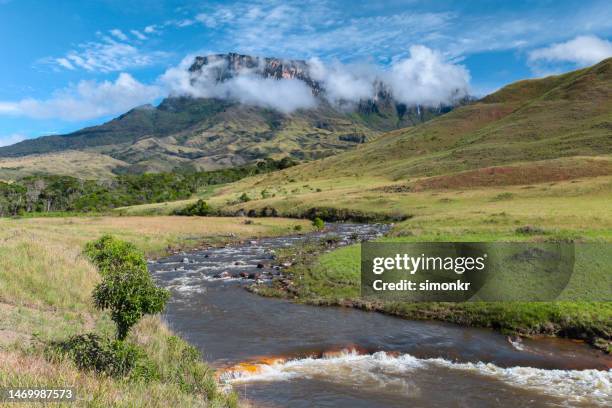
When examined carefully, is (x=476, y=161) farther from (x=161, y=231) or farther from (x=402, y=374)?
(x=402, y=374)

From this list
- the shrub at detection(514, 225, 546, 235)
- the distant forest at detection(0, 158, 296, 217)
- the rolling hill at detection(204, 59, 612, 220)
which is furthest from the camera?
the distant forest at detection(0, 158, 296, 217)

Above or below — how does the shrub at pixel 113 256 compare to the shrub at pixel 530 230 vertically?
below

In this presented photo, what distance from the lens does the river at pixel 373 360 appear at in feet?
56.1

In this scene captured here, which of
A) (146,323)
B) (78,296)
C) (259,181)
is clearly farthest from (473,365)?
(259,181)

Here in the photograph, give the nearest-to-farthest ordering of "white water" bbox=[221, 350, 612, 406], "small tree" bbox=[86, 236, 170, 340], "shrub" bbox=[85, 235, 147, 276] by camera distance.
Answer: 1. "small tree" bbox=[86, 236, 170, 340]
2. "white water" bbox=[221, 350, 612, 406]
3. "shrub" bbox=[85, 235, 147, 276]

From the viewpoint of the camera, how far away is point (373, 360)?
21078 millimetres

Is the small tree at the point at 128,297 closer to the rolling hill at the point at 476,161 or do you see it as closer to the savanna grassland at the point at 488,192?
the savanna grassland at the point at 488,192

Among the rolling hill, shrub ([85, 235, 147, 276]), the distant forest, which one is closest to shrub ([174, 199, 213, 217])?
the rolling hill

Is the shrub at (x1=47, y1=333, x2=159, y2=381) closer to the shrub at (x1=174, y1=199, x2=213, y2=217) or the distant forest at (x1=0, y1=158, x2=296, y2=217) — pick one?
the shrub at (x1=174, y1=199, x2=213, y2=217)

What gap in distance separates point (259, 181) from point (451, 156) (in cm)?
7508

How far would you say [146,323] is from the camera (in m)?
20.2

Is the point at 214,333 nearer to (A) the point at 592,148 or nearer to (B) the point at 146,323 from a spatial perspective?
(B) the point at 146,323

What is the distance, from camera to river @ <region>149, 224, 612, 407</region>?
17109 mm

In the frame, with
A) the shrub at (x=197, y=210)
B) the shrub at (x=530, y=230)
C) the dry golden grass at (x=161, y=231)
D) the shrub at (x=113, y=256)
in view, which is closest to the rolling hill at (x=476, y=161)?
the shrub at (x=197, y=210)
